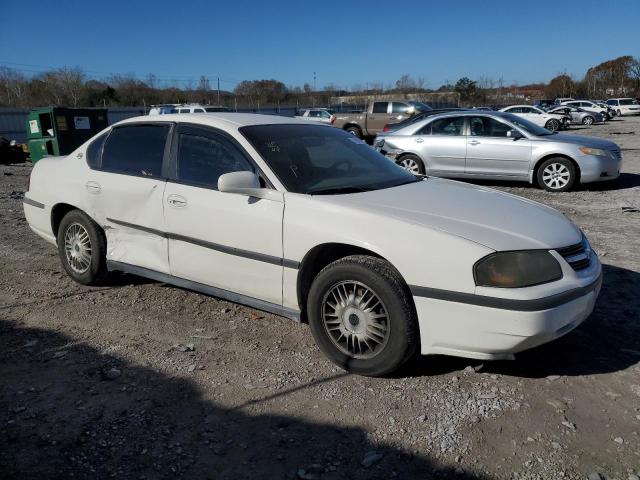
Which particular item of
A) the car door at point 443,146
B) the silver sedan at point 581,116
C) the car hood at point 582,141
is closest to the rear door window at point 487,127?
the car door at point 443,146

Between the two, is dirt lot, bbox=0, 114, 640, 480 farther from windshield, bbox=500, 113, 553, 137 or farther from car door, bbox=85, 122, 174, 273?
windshield, bbox=500, 113, 553, 137

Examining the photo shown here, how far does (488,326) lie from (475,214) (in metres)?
0.77

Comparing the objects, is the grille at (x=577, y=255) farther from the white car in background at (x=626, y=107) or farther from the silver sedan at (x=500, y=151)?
the white car in background at (x=626, y=107)

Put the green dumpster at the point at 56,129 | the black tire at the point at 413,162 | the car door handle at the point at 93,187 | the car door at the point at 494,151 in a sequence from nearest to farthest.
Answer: the car door handle at the point at 93,187
the car door at the point at 494,151
the black tire at the point at 413,162
the green dumpster at the point at 56,129

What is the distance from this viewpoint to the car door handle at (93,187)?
470 centimetres

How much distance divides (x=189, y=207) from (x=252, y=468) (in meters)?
2.07

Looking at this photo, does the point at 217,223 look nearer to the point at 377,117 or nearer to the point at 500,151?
the point at 500,151

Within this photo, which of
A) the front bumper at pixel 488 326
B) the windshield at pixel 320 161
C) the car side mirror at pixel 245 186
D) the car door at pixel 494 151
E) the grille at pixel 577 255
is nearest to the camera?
the front bumper at pixel 488 326

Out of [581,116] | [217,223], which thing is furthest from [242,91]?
[217,223]

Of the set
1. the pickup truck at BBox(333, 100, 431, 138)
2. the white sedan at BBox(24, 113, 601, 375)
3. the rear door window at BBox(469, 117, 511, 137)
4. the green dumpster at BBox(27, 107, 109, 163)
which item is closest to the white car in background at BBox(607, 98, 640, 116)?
the pickup truck at BBox(333, 100, 431, 138)

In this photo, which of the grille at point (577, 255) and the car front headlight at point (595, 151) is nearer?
the grille at point (577, 255)

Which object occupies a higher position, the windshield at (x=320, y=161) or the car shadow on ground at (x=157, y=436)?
the windshield at (x=320, y=161)

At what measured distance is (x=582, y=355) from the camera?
365 cm

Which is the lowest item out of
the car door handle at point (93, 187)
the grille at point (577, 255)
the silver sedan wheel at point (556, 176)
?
the silver sedan wheel at point (556, 176)
